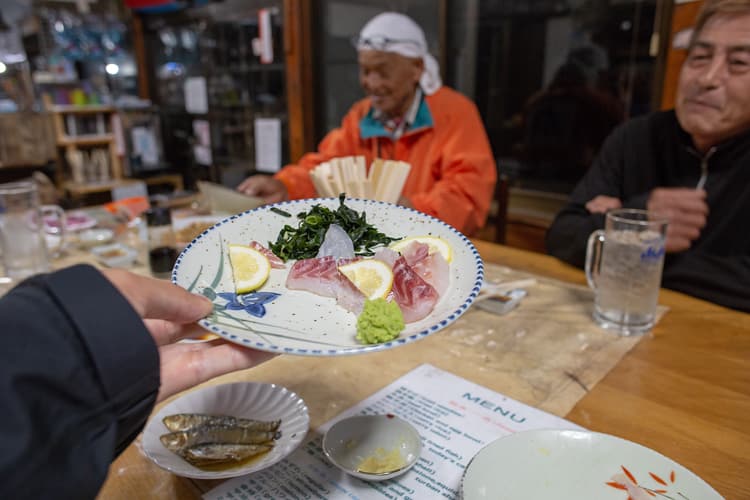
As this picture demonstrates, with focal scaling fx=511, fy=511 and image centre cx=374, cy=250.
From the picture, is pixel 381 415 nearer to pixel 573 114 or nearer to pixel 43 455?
pixel 43 455

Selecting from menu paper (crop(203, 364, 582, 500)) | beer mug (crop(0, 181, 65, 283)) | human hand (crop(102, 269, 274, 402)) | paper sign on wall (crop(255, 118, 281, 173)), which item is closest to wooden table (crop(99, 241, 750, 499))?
menu paper (crop(203, 364, 582, 500))

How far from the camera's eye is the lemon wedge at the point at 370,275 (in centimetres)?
75

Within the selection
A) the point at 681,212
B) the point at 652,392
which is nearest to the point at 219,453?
the point at 652,392

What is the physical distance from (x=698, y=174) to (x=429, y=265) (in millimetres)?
1352

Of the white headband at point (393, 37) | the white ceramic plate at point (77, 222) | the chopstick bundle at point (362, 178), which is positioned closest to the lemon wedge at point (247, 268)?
Result: the chopstick bundle at point (362, 178)

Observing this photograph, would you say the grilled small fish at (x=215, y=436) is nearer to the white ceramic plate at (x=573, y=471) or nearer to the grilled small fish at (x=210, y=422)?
the grilled small fish at (x=210, y=422)

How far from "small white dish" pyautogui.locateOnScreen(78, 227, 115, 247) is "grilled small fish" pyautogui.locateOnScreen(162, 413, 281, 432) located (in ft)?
4.42

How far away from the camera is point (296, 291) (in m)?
0.80

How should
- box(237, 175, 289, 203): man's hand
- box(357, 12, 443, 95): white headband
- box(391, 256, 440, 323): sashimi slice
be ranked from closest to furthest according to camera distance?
box(391, 256, 440, 323): sashimi slice → box(237, 175, 289, 203): man's hand → box(357, 12, 443, 95): white headband

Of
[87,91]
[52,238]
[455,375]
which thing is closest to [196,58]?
[87,91]

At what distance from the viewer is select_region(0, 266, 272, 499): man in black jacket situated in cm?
47

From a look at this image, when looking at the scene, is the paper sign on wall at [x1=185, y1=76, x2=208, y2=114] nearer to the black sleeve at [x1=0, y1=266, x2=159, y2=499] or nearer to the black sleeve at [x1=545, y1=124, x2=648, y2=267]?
the black sleeve at [x1=545, y1=124, x2=648, y2=267]

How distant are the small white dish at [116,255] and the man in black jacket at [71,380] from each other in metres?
1.17

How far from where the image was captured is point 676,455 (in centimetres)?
80
